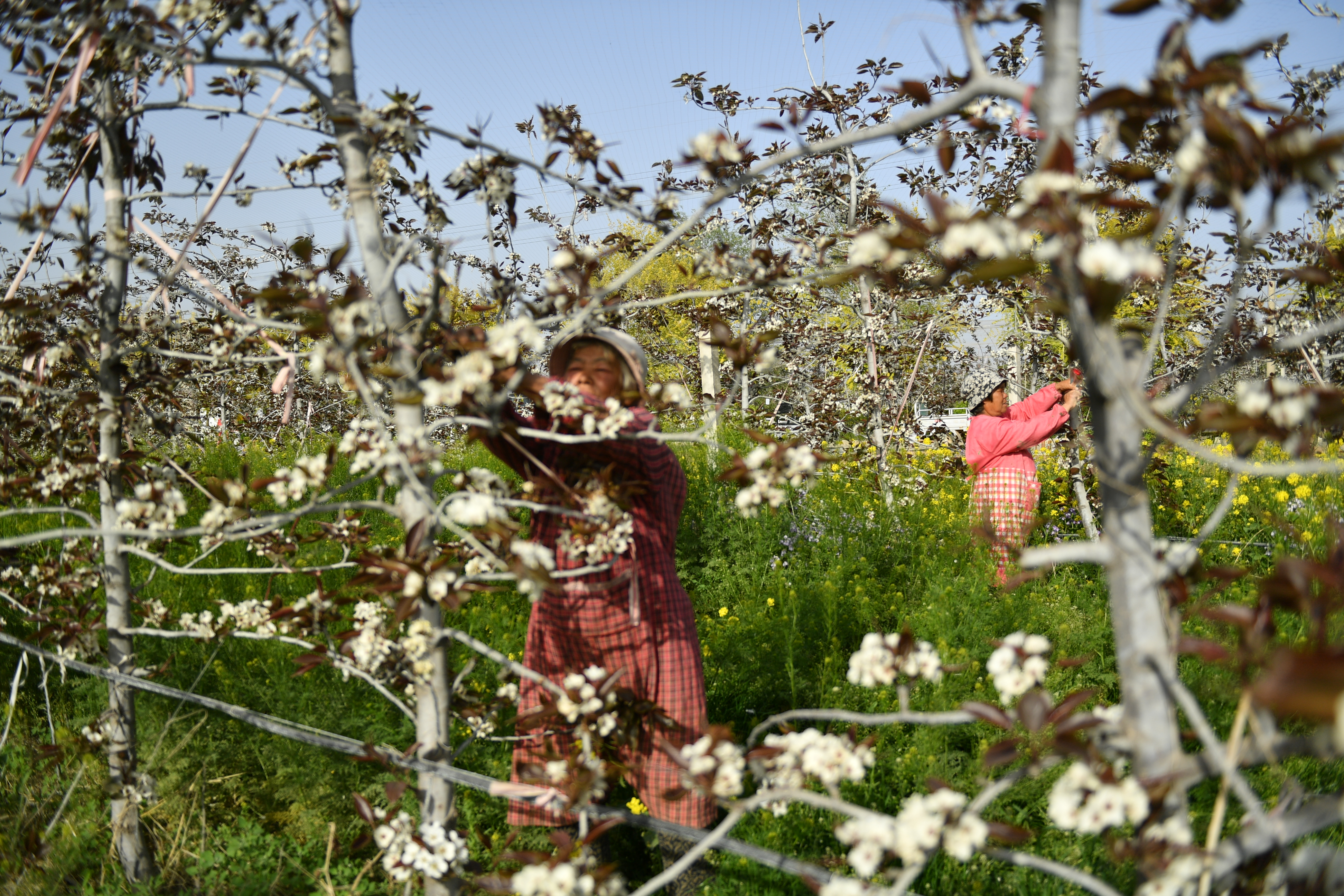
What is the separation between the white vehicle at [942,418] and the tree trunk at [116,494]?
4.28m

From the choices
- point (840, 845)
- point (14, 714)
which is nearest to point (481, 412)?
point (840, 845)

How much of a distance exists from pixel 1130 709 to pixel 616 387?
1578mm

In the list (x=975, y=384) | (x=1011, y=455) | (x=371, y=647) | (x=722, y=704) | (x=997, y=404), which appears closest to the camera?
(x=371, y=647)

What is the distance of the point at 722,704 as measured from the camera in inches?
130

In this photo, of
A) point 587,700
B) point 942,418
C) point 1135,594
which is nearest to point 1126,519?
point 1135,594

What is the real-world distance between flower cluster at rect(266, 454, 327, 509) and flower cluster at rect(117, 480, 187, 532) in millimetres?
193

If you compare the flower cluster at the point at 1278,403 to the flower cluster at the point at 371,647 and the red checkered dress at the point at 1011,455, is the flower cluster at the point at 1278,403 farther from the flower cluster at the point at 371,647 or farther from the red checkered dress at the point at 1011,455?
the red checkered dress at the point at 1011,455

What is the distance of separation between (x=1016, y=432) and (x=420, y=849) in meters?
4.19

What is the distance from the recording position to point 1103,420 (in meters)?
1.06

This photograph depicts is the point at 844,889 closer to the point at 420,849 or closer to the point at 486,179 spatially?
the point at 420,849

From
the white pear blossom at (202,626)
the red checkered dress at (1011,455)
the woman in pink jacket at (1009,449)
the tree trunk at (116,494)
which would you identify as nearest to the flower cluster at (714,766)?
the white pear blossom at (202,626)

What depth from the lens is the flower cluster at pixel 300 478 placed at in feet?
4.95

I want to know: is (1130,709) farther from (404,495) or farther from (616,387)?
(616,387)

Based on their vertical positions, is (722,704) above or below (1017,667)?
below
